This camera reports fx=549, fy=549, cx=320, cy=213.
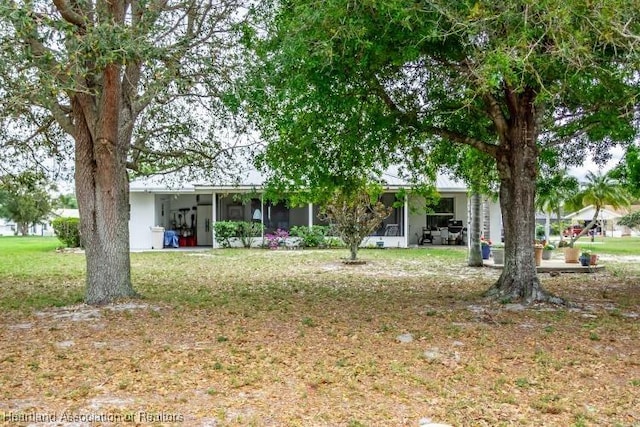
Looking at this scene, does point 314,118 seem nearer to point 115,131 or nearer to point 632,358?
point 115,131

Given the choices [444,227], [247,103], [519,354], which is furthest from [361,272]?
[444,227]

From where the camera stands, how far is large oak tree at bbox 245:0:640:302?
19.2 feet

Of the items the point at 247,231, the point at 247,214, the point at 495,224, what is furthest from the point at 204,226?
the point at 495,224

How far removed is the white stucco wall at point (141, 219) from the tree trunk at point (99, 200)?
51.9 ft

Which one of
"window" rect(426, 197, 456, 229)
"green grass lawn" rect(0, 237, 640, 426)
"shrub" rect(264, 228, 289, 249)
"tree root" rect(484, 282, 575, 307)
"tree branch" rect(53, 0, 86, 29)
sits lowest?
"green grass lawn" rect(0, 237, 640, 426)

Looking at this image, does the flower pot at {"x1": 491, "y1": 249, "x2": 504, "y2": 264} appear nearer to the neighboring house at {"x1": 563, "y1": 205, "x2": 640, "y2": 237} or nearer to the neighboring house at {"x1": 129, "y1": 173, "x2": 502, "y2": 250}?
the neighboring house at {"x1": 129, "y1": 173, "x2": 502, "y2": 250}

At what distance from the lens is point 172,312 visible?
8.29 metres

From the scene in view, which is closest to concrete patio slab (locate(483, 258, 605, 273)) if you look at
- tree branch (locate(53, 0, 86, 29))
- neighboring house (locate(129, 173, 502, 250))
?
neighboring house (locate(129, 173, 502, 250))

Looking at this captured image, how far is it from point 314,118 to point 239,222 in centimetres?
1595

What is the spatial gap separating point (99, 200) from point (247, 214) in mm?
16791

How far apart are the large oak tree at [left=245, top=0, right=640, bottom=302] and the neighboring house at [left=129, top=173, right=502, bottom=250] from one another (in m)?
12.6

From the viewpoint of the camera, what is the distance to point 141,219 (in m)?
24.1

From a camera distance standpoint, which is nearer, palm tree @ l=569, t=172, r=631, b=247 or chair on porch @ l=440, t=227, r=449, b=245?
palm tree @ l=569, t=172, r=631, b=247

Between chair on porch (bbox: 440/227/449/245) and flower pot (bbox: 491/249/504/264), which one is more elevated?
chair on porch (bbox: 440/227/449/245)
